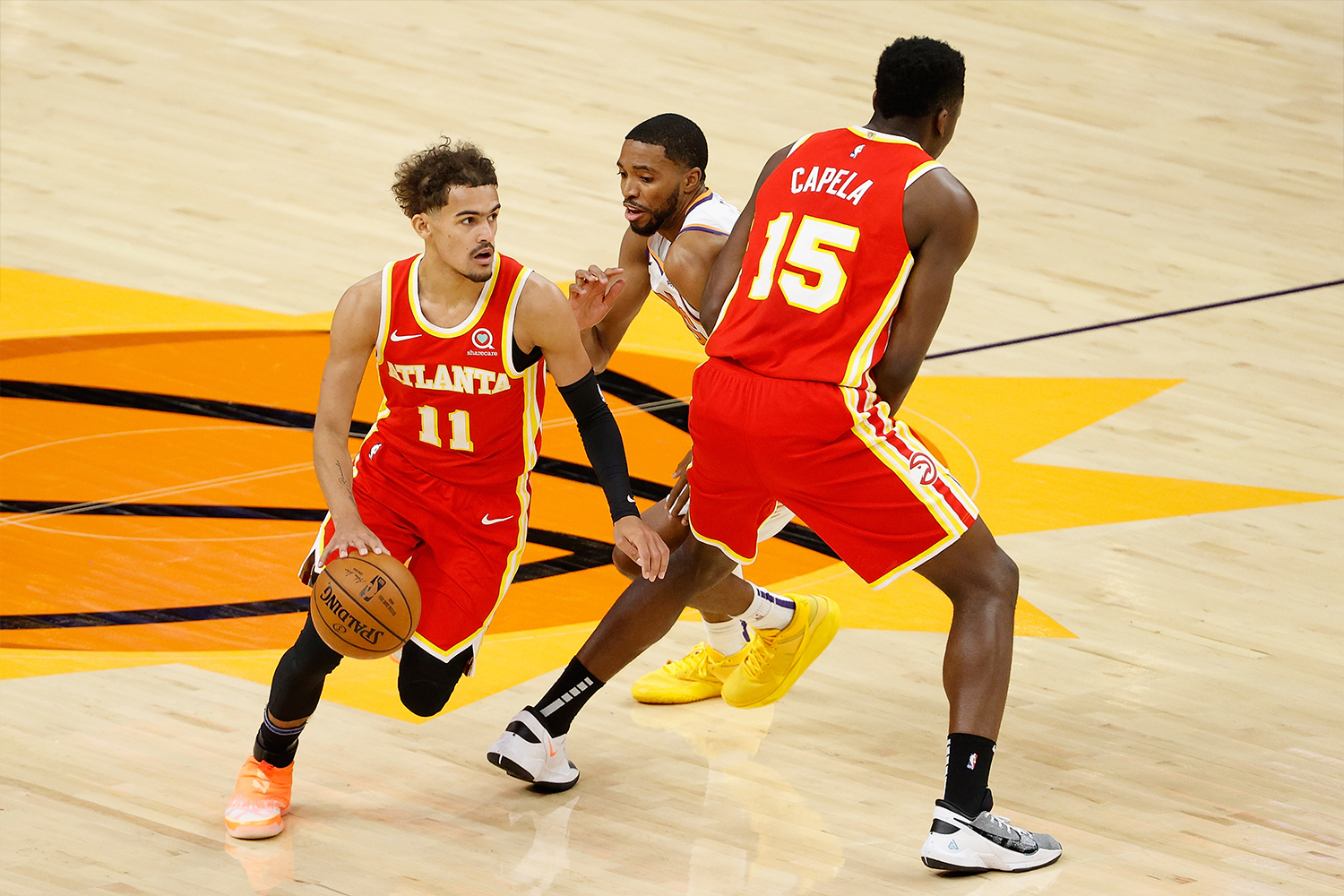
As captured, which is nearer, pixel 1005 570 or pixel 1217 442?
pixel 1005 570

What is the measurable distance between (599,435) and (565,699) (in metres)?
0.72

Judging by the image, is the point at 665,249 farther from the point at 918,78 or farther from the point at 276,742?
the point at 276,742

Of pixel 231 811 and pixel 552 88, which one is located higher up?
pixel 552 88

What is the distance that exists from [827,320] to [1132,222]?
22.7ft

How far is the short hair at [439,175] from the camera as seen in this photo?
4.09 metres

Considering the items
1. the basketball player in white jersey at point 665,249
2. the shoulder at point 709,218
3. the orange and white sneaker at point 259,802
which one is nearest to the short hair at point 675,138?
the basketball player in white jersey at point 665,249

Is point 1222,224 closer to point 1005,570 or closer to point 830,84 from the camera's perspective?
point 830,84

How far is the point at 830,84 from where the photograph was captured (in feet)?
41.3

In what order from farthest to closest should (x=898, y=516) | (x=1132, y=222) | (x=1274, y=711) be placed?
(x=1132, y=222)
(x=1274, y=711)
(x=898, y=516)

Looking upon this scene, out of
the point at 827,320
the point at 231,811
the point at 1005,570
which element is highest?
the point at 827,320

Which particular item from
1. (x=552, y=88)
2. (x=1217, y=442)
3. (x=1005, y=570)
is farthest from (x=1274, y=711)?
(x=552, y=88)

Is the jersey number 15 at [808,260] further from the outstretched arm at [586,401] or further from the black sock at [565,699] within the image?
the black sock at [565,699]

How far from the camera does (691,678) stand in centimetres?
514

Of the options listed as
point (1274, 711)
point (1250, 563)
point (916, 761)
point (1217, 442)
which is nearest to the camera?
point (916, 761)
